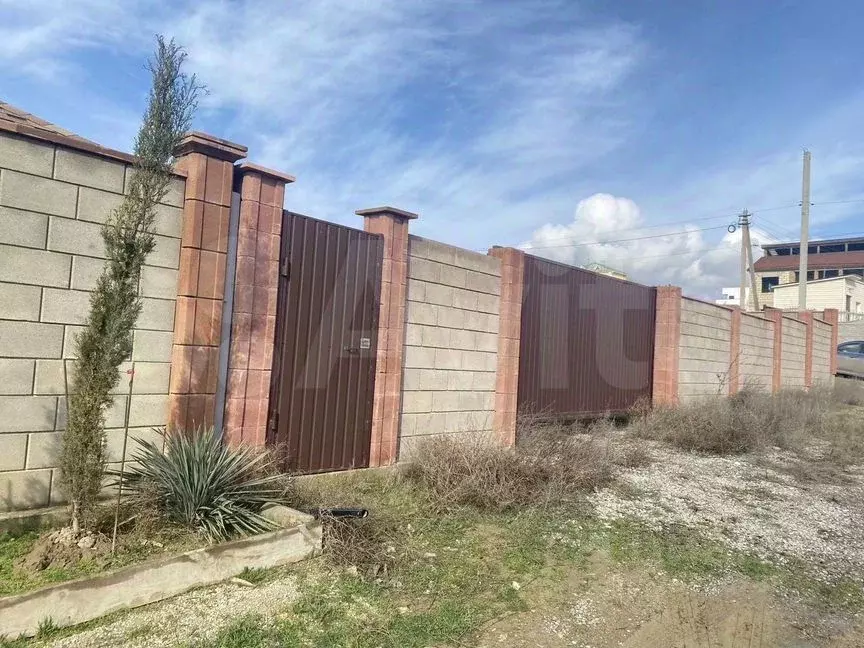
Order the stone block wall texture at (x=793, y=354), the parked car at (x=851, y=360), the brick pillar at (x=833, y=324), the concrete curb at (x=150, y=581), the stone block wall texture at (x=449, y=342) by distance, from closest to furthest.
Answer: the concrete curb at (x=150, y=581) < the stone block wall texture at (x=449, y=342) < the stone block wall texture at (x=793, y=354) < the brick pillar at (x=833, y=324) < the parked car at (x=851, y=360)

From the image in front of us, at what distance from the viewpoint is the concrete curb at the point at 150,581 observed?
10.1 ft

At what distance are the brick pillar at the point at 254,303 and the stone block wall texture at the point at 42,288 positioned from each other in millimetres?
980

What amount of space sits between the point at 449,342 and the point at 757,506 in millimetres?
3948

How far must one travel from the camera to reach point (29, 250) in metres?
4.21

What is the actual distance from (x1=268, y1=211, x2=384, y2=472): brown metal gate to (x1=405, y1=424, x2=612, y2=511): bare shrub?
2.78ft

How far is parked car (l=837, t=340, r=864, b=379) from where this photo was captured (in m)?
24.3

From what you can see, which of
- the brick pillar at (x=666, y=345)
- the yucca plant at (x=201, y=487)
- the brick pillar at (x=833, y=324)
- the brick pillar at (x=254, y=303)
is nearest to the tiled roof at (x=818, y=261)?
the brick pillar at (x=833, y=324)

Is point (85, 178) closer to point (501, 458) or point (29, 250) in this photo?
point (29, 250)

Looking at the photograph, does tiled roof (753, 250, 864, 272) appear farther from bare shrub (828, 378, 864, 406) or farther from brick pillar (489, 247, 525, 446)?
brick pillar (489, 247, 525, 446)

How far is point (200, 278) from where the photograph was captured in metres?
5.02

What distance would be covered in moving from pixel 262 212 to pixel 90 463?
2.62 m

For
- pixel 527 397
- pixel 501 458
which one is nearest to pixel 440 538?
pixel 501 458

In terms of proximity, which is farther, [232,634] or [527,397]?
[527,397]

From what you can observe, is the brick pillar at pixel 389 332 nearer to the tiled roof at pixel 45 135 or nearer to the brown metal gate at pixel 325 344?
the brown metal gate at pixel 325 344
